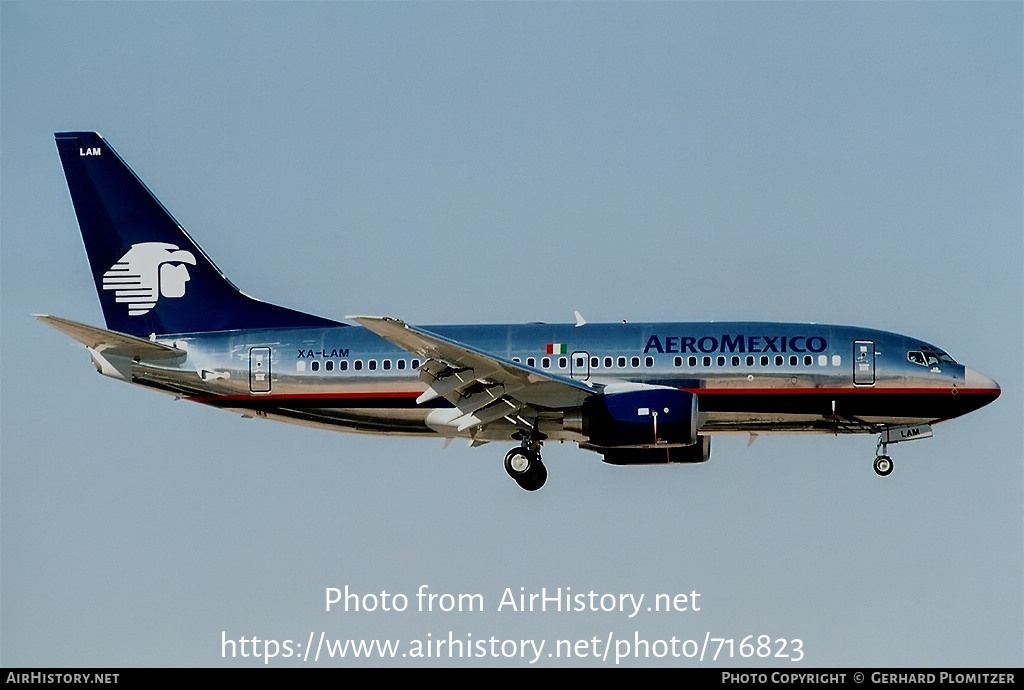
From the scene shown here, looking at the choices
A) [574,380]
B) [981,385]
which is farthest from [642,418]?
[981,385]

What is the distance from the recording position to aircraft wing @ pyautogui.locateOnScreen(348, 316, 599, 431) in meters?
41.9

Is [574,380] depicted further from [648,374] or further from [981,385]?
[981,385]

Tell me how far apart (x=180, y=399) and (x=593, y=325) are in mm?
11351

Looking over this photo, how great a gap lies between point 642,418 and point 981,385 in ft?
31.2

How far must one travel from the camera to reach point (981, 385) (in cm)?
4522

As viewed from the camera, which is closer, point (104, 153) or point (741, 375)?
point (741, 375)

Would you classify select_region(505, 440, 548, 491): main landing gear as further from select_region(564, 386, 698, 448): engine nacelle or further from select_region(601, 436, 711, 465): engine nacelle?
select_region(601, 436, 711, 465): engine nacelle

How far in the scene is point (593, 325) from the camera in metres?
45.7

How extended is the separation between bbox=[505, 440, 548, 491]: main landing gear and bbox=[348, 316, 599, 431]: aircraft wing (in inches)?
33.4

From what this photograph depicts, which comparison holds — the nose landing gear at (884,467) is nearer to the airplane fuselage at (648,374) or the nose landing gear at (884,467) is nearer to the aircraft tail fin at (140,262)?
the airplane fuselage at (648,374)

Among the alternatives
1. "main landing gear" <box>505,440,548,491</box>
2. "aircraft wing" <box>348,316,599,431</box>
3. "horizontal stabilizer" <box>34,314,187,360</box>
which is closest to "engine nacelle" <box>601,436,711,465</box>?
"main landing gear" <box>505,440,548,491</box>
